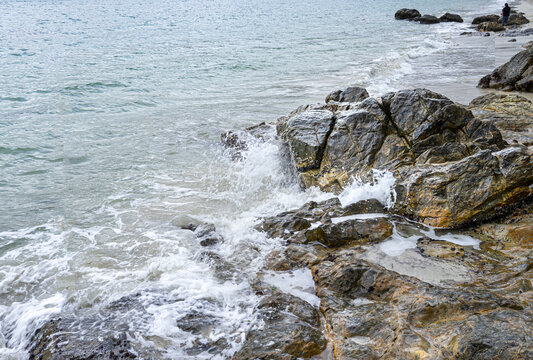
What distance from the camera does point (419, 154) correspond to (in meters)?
7.74

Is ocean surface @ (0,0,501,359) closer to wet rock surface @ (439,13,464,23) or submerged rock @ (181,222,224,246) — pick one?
submerged rock @ (181,222,224,246)

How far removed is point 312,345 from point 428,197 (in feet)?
11.3

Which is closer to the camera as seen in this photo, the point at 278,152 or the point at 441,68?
Result: the point at 278,152

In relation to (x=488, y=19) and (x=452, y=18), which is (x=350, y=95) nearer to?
(x=488, y=19)

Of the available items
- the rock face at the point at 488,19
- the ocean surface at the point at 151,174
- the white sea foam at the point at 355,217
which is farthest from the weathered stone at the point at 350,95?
the rock face at the point at 488,19

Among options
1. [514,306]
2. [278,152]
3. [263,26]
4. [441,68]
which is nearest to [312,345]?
[514,306]

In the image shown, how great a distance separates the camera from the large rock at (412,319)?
3.71 m

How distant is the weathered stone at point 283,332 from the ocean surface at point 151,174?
0.70 feet

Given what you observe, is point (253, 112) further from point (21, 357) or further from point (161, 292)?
point (21, 357)

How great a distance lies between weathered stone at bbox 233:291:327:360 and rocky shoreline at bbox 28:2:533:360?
1 cm

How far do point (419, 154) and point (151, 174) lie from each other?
21.5 feet

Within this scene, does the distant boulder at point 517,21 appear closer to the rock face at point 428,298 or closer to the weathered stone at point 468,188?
the weathered stone at point 468,188

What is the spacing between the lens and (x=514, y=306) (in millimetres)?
4188

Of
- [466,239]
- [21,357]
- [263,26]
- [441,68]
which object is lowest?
[21,357]
